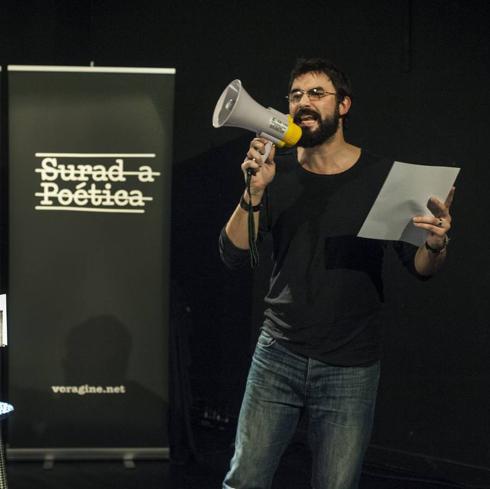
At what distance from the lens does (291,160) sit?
109 inches

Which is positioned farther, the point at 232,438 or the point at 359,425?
the point at 232,438

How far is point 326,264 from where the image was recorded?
260 cm

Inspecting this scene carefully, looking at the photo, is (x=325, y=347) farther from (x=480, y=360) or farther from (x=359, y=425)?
(x=480, y=360)

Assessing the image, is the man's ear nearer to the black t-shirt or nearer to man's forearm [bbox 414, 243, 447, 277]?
the black t-shirt

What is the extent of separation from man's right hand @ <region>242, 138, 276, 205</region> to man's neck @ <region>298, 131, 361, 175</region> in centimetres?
19

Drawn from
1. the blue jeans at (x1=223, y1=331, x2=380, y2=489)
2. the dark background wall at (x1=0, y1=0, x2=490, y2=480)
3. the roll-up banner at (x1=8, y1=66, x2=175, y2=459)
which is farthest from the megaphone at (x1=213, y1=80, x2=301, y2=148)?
the dark background wall at (x1=0, y1=0, x2=490, y2=480)

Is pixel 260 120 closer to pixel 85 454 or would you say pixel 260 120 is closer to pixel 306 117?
pixel 306 117

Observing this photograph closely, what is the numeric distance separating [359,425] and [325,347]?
24cm

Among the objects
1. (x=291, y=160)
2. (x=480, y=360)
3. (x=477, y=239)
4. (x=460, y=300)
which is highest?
(x=291, y=160)

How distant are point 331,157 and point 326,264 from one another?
0.34 metres

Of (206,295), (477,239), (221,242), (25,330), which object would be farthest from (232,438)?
(221,242)

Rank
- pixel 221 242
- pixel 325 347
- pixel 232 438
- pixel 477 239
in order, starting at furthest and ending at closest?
pixel 232 438, pixel 477 239, pixel 221 242, pixel 325 347

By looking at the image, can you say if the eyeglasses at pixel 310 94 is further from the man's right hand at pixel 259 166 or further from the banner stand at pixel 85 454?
the banner stand at pixel 85 454

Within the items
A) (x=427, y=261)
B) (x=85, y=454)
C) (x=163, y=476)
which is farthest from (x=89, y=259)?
(x=427, y=261)
